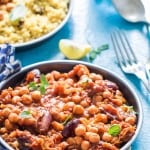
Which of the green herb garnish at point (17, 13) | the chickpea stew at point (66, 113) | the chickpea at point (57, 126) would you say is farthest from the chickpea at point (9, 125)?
the green herb garnish at point (17, 13)

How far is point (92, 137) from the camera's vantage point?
1.47m

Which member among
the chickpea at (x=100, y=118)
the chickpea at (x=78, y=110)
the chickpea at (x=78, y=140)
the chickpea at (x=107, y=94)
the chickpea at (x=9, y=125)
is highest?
the chickpea at (x=9, y=125)

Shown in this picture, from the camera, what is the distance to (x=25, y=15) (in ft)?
6.66

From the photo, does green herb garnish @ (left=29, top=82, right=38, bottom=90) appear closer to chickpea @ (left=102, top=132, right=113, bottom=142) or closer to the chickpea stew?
the chickpea stew

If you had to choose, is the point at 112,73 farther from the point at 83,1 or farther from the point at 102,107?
the point at 83,1

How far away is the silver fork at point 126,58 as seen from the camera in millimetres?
1873

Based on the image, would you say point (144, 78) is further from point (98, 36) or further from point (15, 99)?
point (15, 99)

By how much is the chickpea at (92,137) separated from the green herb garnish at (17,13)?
26.7 inches

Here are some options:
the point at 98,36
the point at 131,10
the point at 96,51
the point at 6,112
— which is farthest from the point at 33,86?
the point at 131,10

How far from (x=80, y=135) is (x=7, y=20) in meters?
0.70

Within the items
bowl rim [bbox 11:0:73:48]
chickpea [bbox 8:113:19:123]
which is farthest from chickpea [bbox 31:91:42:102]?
bowl rim [bbox 11:0:73:48]

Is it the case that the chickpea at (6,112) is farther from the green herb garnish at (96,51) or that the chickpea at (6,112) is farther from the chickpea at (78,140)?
the green herb garnish at (96,51)

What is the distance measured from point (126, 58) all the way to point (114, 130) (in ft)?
1.60

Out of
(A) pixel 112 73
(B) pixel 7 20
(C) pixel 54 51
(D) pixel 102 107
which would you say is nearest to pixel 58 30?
(C) pixel 54 51
